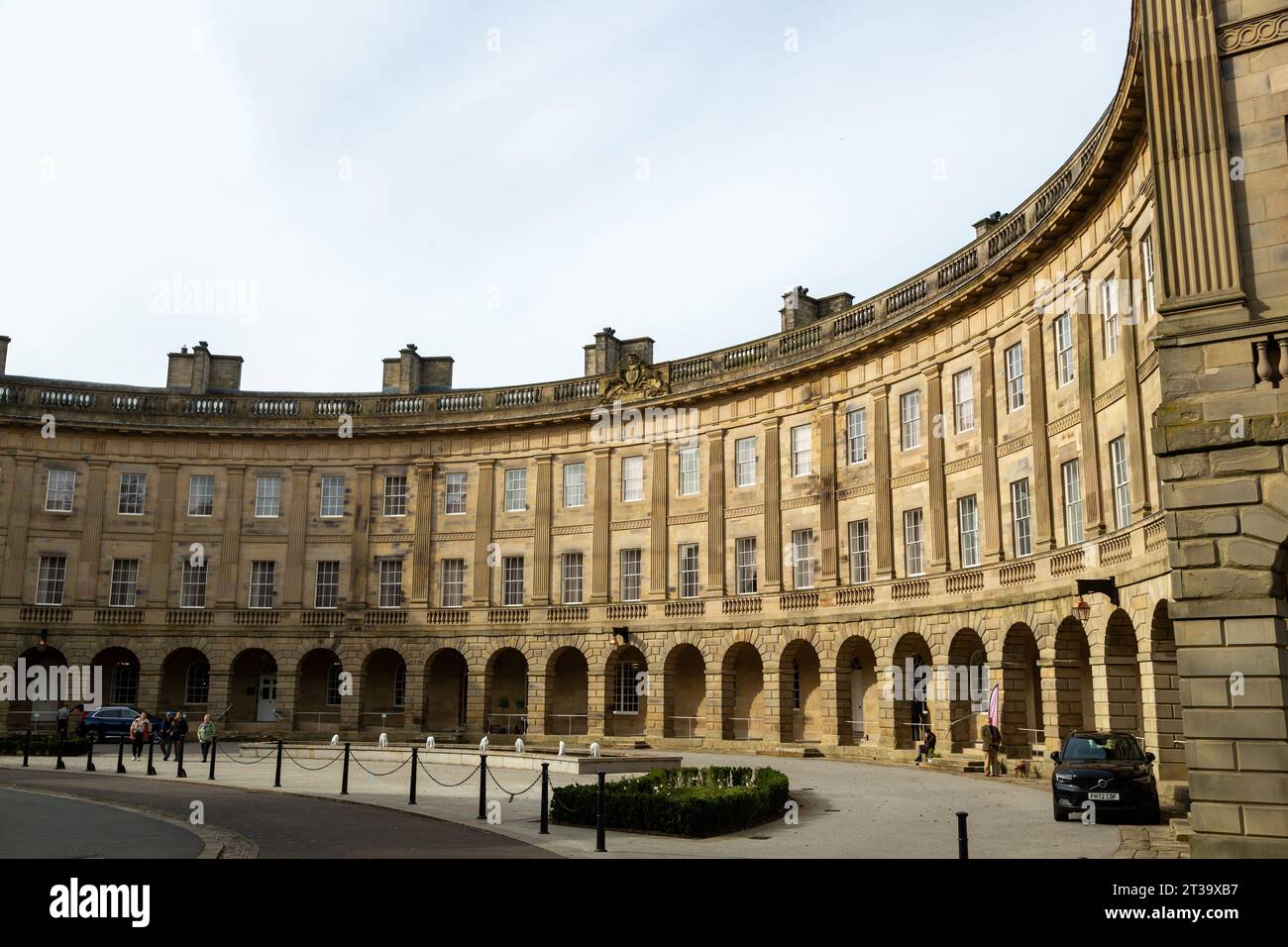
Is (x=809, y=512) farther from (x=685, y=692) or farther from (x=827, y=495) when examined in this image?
(x=685, y=692)

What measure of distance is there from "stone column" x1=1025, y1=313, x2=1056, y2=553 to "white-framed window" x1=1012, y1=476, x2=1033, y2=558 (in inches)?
A: 18.6

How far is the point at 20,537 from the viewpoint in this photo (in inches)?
1775

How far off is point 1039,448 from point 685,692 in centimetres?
1836

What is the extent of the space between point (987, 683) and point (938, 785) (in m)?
6.69

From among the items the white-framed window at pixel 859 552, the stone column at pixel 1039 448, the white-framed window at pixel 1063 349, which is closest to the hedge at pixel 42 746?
the white-framed window at pixel 859 552

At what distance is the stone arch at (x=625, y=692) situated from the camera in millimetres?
42312

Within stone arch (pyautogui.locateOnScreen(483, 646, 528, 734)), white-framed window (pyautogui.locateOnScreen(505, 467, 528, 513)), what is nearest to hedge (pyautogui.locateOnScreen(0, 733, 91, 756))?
stone arch (pyautogui.locateOnScreen(483, 646, 528, 734))

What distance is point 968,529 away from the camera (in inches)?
1270

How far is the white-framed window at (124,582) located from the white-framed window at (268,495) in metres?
5.68

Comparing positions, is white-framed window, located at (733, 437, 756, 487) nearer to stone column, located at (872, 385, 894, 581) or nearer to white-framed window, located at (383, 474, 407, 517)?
stone column, located at (872, 385, 894, 581)

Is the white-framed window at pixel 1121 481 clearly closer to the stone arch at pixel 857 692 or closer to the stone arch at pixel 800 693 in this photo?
the stone arch at pixel 857 692

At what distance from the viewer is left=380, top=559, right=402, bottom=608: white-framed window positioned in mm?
46531
